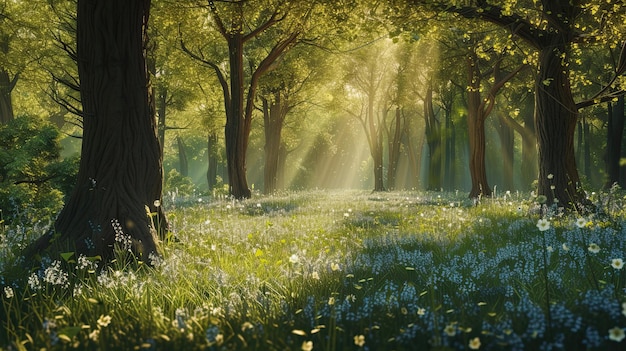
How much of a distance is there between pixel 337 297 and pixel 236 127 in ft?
57.1

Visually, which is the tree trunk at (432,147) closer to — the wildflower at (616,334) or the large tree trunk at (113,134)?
the large tree trunk at (113,134)

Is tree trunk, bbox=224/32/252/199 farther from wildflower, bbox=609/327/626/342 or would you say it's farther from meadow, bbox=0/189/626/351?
wildflower, bbox=609/327/626/342

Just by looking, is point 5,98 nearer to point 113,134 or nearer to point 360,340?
point 113,134

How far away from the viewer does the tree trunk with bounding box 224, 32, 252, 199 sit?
2039cm

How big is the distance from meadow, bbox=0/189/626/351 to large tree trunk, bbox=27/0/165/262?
0.66 meters

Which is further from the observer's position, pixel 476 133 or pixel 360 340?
pixel 476 133

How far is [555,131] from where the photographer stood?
11.3m

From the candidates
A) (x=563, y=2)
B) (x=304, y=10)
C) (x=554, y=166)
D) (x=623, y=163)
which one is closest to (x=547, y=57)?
(x=563, y=2)

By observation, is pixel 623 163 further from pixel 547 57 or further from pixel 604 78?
pixel 547 57

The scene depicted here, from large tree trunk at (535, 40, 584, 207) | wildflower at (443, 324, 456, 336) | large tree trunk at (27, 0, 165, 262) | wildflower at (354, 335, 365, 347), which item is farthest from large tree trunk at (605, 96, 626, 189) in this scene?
wildflower at (354, 335, 365, 347)

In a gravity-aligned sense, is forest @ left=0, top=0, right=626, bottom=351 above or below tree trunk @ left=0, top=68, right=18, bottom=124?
below

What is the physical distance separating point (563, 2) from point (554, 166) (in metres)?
3.90

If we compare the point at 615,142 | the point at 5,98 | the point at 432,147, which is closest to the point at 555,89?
the point at 615,142

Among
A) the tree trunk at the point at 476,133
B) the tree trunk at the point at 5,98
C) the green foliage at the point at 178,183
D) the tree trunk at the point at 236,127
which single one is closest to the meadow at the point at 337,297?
the tree trunk at the point at 236,127
